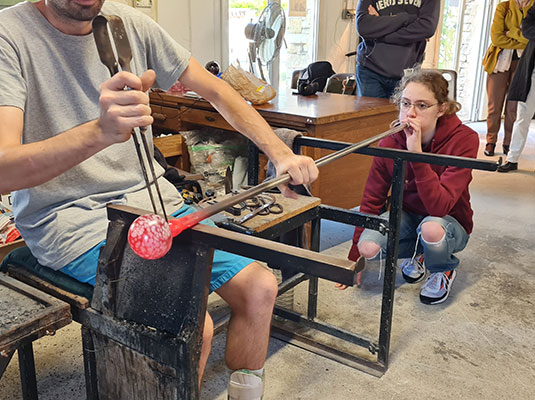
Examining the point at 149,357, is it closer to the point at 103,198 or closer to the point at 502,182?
the point at 103,198

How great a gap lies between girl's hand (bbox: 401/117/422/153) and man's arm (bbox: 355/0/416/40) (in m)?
1.60

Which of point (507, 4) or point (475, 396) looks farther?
point (507, 4)

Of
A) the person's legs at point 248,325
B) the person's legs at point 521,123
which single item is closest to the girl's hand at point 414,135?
the person's legs at point 248,325

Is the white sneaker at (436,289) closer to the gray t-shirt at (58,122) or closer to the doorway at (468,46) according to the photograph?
the gray t-shirt at (58,122)

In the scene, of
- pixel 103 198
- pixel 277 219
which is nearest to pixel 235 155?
pixel 277 219

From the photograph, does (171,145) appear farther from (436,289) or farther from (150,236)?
(150,236)

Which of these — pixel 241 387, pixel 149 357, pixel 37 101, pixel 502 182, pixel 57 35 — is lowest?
pixel 502 182

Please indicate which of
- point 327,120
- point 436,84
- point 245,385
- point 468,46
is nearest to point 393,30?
point 327,120

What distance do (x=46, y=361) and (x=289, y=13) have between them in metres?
4.51

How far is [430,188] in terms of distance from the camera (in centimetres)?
218

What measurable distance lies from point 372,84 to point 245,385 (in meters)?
2.80

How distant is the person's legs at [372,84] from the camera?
373cm

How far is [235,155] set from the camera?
3.33 meters

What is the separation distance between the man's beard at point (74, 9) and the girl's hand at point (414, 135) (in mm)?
1344
